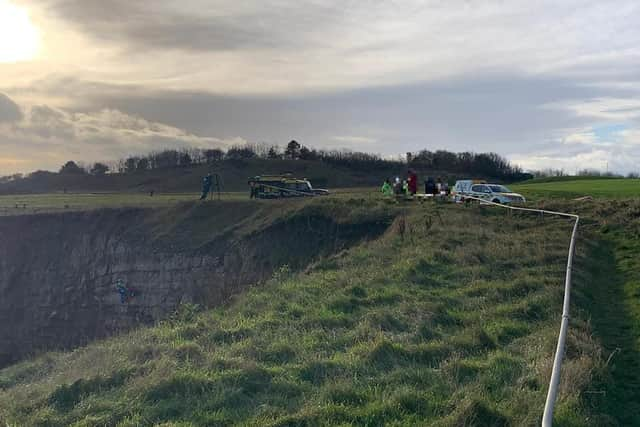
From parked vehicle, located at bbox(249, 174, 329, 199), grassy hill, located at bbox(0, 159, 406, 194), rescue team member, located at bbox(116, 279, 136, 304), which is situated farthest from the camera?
grassy hill, located at bbox(0, 159, 406, 194)

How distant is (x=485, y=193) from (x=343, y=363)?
85.3 ft

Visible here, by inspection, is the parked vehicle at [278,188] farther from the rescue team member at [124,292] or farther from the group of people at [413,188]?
the rescue team member at [124,292]

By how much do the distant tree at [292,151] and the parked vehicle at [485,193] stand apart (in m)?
83.4

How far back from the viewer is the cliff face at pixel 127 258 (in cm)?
3080

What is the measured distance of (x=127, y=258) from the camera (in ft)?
121

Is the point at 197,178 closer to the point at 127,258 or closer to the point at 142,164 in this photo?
the point at 142,164

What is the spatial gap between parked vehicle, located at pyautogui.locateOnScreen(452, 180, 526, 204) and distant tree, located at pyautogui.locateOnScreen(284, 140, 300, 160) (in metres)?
83.4

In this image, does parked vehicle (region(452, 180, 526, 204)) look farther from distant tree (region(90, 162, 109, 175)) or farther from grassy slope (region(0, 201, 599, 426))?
distant tree (region(90, 162, 109, 175))

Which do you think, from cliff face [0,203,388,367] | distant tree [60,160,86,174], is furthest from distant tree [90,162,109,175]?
cliff face [0,203,388,367]

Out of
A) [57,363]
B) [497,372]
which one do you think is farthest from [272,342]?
[57,363]

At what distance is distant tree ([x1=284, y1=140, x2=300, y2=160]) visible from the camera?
116m

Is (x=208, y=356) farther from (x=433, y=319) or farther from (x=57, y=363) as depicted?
(x=57, y=363)

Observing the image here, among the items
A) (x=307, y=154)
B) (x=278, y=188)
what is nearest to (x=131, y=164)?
(x=307, y=154)

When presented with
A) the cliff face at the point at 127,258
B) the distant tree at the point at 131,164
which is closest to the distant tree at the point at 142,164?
the distant tree at the point at 131,164
